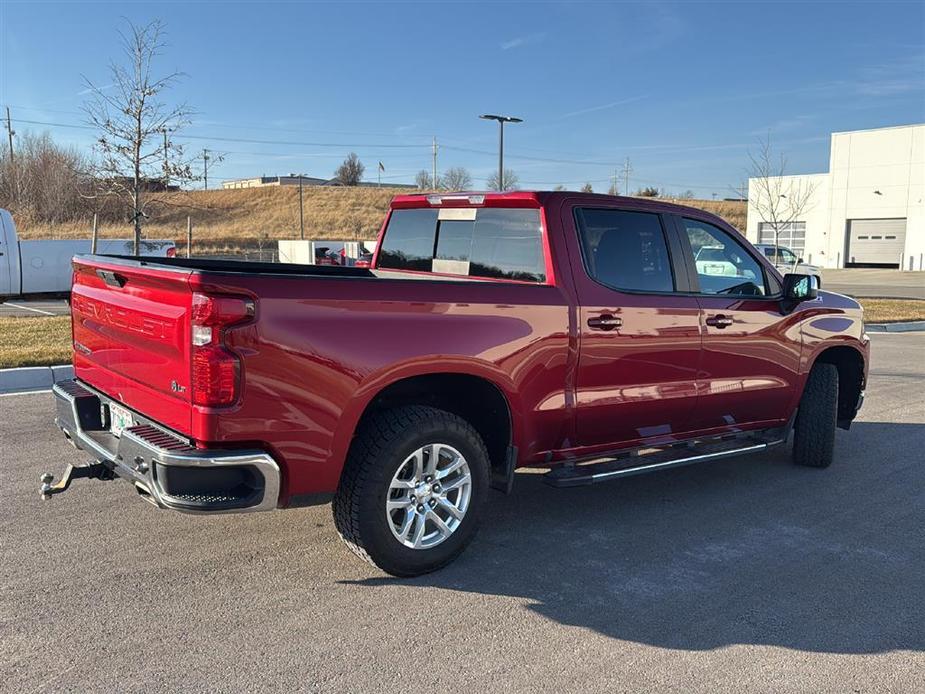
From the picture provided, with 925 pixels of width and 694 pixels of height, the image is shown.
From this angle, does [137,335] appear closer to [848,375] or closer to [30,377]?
[848,375]

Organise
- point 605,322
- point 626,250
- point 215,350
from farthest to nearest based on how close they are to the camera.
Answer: point 626,250 < point 605,322 < point 215,350

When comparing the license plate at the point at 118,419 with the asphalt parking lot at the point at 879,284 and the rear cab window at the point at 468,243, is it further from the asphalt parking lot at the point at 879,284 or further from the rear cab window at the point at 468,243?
the asphalt parking lot at the point at 879,284

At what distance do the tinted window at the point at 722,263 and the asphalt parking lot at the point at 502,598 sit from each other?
4.67 ft

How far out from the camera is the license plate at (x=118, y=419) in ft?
13.0

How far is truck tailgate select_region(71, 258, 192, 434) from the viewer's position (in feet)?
11.3

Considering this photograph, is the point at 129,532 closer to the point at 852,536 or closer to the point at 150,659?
the point at 150,659

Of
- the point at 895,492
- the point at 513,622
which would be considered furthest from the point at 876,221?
the point at 513,622

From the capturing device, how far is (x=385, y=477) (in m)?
3.84

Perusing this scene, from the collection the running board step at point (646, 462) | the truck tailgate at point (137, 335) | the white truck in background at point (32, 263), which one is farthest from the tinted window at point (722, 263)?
the white truck in background at point (32, 263)

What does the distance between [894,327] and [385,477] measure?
16.2 metres

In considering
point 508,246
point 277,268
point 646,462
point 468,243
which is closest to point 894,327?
point 646,462

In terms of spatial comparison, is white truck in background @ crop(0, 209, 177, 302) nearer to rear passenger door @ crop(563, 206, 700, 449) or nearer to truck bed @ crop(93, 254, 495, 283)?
truck bed @ crop(93, 254, 495, 283)

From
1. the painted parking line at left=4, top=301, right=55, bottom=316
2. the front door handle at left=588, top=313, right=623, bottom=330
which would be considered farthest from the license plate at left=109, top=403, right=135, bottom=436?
the painted parking line at left=4, top=301, right=55, bottom=316

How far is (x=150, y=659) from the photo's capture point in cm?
319
